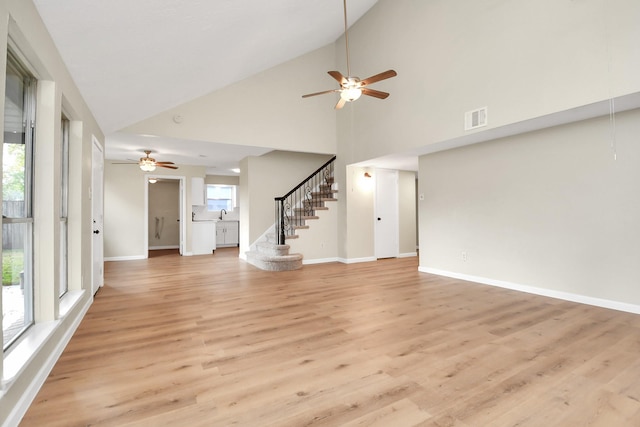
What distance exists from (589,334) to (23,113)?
16.1 feet

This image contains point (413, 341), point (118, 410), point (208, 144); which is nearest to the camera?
point (118, 410)

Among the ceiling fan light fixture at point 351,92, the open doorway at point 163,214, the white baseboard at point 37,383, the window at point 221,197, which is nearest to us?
the white baseboard at point 37,383

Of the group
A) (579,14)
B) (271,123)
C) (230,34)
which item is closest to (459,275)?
(579,14)

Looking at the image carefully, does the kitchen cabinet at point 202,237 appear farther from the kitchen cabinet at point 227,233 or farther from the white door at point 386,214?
the white door at point 386,214

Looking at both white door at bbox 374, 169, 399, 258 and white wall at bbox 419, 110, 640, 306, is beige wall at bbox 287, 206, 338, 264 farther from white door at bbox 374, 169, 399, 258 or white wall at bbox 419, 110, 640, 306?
white wall at bbox 419, 110, 640, 306

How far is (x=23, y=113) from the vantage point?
214cm

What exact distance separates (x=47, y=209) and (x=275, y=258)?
3920mm

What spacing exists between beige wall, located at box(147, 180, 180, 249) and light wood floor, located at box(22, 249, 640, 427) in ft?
19.8

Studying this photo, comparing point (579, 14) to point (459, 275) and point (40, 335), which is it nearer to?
point (459, 275)

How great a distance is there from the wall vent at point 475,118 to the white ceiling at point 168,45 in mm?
2853

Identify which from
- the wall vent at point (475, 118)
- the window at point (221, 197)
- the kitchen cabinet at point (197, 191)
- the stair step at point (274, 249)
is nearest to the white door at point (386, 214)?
the stair step at point (274, 249)

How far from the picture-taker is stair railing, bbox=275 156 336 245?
711 centimetres

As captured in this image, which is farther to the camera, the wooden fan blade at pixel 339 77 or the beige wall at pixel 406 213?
the beige wall at pixel 406 213

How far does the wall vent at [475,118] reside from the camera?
404cm
